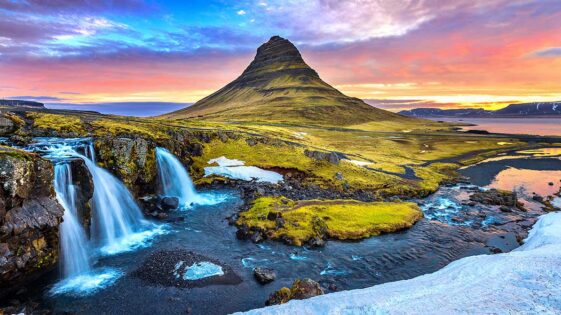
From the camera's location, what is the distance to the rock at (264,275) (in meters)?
27.8

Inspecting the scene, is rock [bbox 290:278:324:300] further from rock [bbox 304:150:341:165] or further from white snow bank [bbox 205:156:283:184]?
rock [bbox 304:150:341:165]

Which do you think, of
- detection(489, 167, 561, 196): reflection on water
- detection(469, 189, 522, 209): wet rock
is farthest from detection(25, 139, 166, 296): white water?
detection(489, 167, 561, 196): reflection on water

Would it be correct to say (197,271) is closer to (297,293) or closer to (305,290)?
(297,293)

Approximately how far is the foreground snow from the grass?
12.1 m

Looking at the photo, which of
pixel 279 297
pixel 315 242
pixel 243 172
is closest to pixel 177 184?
pixel 243 172

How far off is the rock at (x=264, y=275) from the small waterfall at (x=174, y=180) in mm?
23532

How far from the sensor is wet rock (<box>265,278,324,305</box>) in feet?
78.2

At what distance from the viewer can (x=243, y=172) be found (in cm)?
6425

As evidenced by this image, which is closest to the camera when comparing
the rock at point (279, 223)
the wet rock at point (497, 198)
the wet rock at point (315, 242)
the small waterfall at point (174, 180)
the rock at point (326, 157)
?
the wet rock at point (315, 242)

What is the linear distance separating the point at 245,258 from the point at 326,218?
523 inches

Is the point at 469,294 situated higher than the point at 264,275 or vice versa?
the point at 469,294

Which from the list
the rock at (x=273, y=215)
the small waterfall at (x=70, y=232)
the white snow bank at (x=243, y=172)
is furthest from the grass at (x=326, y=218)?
the small waterfall at (x=70, y=232)

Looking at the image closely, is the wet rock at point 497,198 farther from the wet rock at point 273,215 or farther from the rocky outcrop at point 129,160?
the rocky outcrop at point 129,160

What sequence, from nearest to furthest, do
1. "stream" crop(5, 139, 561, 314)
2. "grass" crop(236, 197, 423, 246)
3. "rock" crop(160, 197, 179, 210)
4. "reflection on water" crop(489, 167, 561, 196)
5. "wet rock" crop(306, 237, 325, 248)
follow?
"stream" crop(5, 139, 561, 314), "wet rock" crop(306, 237, 325, 248), "grass" crop(236, 197, 423, 246), "rock" crop(160, 197, 179, 210), "reflection on water" crop(489, 167, 561, 196)
